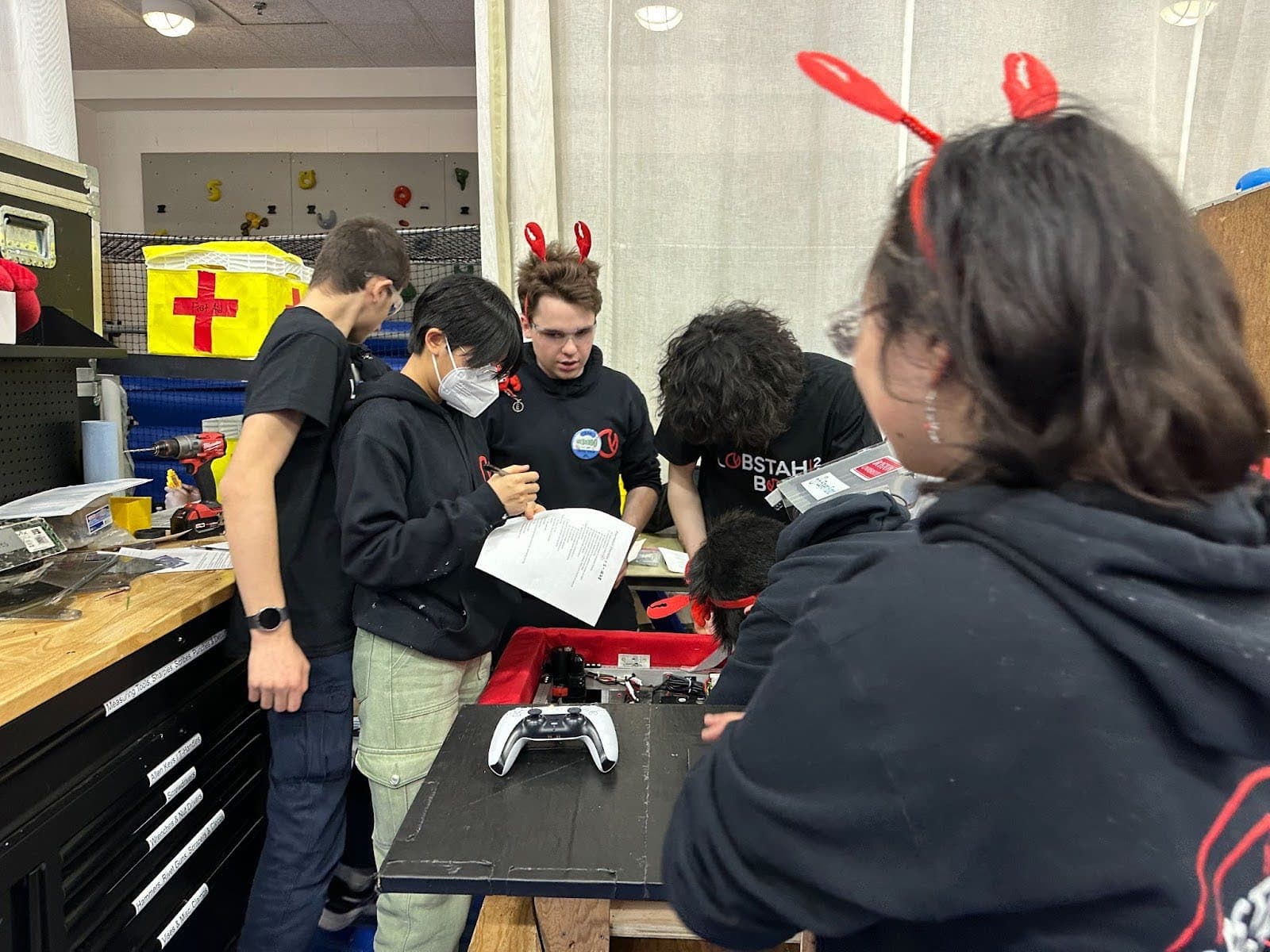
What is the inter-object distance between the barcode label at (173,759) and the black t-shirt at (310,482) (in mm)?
180

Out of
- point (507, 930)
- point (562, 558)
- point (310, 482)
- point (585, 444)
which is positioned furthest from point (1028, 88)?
point (585, 444)

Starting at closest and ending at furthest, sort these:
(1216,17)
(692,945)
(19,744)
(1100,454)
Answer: (1100,454)
(19,744)
(692,945)
(1216,17)

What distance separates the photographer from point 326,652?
4.43 feet

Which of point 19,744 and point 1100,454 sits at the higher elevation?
point 1100,454

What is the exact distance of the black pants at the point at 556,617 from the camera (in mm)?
1704

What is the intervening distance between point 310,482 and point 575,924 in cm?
86

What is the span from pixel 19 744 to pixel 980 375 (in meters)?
1.18

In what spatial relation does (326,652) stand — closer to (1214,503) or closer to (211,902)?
(211,902)

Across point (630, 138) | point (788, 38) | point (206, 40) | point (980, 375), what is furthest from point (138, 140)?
point (980, 375)

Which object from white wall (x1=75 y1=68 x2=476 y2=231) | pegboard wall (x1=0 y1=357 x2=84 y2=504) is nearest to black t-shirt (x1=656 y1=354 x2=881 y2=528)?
pegboard wall (x1=0 y1=357 x2=84 y2=504)

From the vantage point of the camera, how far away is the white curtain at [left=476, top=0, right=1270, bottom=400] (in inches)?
99.7

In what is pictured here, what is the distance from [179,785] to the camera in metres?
1.33

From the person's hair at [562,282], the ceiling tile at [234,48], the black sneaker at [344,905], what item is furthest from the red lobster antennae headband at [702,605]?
the ceiling tile at [234,48]

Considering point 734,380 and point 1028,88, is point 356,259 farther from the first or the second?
point 1028,88
